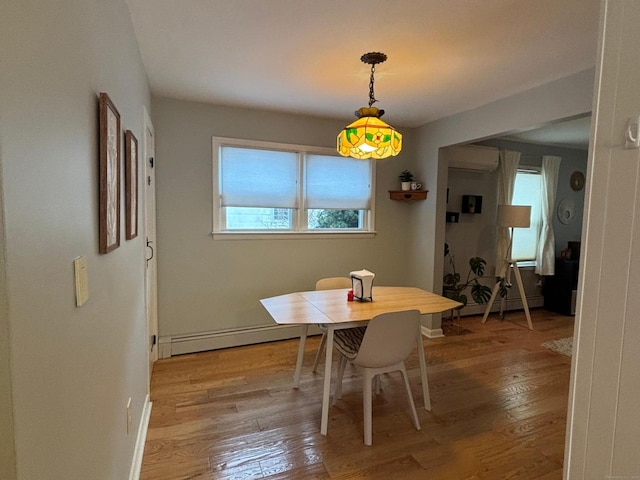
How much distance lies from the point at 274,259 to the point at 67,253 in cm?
284

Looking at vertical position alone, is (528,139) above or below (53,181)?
above

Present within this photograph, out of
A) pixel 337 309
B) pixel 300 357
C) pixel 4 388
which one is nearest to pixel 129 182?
pixel 4 388

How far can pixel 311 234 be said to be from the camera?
3.81 metres

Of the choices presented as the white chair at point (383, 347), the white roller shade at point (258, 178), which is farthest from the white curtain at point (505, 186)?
the white chair at point (383, 347)

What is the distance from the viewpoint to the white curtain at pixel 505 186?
4.68 meters

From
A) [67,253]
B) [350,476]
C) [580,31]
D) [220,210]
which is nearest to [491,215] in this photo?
[580,31]

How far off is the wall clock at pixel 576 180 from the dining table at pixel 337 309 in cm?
414

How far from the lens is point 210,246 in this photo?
3.42m

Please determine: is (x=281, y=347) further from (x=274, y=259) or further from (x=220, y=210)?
(x=220, y=210)

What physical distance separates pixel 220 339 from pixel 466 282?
3.32m

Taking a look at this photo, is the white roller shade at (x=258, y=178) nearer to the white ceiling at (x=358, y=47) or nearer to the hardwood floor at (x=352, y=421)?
the white ceiling at (x=358, y=47)

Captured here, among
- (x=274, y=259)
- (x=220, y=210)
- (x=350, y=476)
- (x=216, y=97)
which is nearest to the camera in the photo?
(x=350, y=476)

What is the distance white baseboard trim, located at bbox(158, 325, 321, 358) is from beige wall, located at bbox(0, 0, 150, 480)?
1.97m

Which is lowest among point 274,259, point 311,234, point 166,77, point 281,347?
point 281,347
